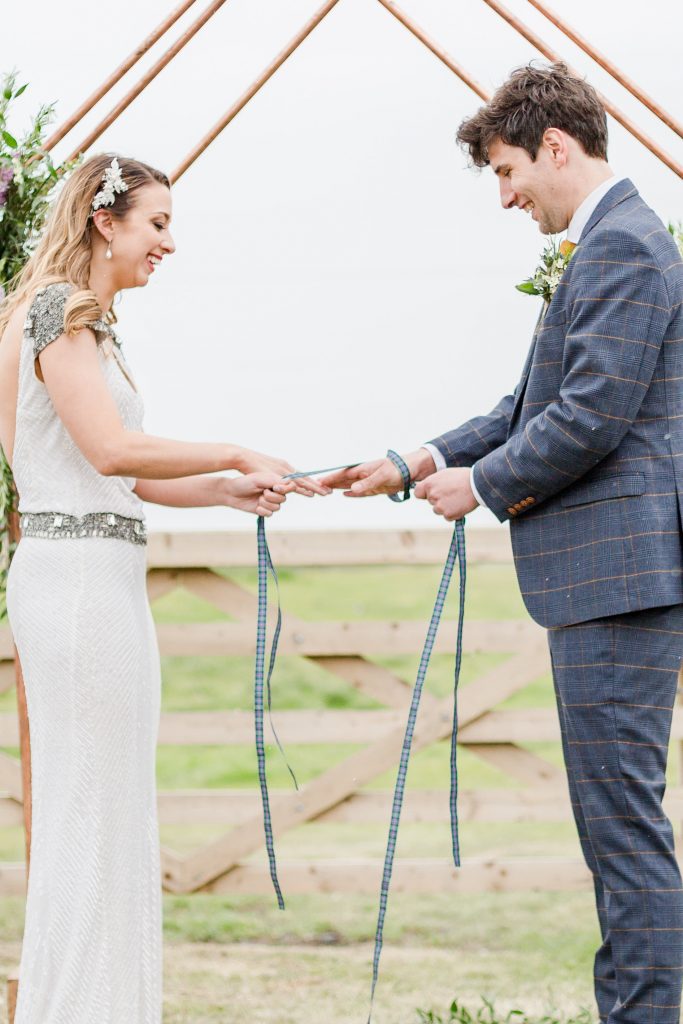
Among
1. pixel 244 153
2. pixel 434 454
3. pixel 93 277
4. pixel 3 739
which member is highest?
pixel 244 153

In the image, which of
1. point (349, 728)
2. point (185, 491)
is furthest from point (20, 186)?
point (349, 728)

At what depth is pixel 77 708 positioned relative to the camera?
2701 mm

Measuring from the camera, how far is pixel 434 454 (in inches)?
122

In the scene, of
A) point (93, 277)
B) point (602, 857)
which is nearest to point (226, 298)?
point (93, 277)

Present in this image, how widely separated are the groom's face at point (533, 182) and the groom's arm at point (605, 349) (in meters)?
0.19

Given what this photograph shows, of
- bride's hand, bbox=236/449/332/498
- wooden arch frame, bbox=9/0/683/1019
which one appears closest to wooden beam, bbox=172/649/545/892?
wooden arch frame, bbox=9/0/683/1019

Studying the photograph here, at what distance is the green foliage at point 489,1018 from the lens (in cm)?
340

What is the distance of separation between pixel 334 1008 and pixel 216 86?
2907 mm

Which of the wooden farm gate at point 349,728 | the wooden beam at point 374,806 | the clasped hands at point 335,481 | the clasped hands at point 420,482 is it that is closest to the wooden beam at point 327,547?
the wooden farm gate at point 349,728

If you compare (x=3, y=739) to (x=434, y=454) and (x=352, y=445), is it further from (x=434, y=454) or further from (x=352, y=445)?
(x=434, y=454)

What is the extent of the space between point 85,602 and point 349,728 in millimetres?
1997

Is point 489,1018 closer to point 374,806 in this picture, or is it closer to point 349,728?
point 374,806

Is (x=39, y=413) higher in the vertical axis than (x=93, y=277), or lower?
lower

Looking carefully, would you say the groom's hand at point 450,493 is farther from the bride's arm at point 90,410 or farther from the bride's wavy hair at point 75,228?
the bride's wavy hair at point 75,228
